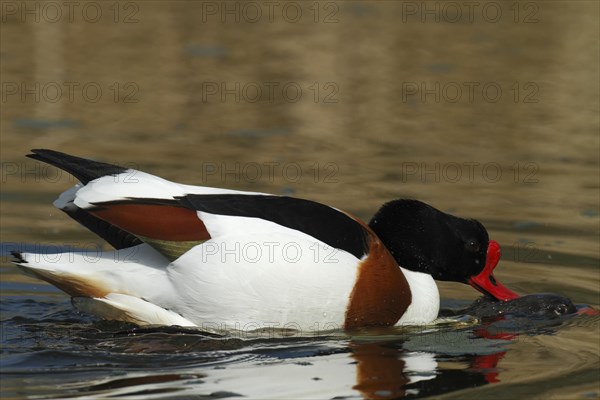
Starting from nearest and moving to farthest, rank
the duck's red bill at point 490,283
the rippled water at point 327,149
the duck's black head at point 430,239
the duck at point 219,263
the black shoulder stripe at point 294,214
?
the rippled water at point 327,149 → the duck at point 219,263 → the black shoulder stripe at point 294,214 → the duck's black head at point 430,239 → the duck's red bill at point 490,283

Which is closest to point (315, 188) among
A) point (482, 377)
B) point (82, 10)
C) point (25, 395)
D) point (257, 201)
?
point (257, 201)

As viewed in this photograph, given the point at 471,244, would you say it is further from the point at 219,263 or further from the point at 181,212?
the point at 181,212

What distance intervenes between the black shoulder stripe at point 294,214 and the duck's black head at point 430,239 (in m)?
0.44

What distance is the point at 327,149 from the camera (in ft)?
36.0

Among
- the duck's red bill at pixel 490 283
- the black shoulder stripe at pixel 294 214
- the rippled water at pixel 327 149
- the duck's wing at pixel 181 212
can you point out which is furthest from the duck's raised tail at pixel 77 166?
the duck's red bill at pixel 490 283

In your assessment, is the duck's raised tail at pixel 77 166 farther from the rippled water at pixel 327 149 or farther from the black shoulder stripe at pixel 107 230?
the rippled water at pixel 327 149

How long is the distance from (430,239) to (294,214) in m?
0.98

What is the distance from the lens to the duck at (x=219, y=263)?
6.47 meters

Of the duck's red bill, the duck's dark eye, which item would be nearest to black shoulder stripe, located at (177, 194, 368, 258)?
the duck's dark eye

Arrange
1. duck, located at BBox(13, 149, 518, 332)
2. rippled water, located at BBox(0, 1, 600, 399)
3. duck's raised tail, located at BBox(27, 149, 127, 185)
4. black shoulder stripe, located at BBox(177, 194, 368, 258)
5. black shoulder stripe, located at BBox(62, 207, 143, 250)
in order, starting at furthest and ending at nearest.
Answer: black shoulder stripe, located at BBox(62, 207, 143, 250) < duck's raised tail, located at BBox(27, 149, 127, 185) < black shoulder stripe, located at BBox(177, 194, 368, 258) < duck, located at BBox(13, 149, 518, 332) < rippled water, located at BBox(0, 1, 600, 399)

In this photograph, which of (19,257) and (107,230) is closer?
(19,257)

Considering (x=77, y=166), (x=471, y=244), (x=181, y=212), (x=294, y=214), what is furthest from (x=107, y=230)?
(x=471, y=244)

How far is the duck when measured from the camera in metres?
6.47

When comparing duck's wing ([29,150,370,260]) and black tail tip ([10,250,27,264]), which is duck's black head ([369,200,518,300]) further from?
black tail tip ([10,250,27,264])
